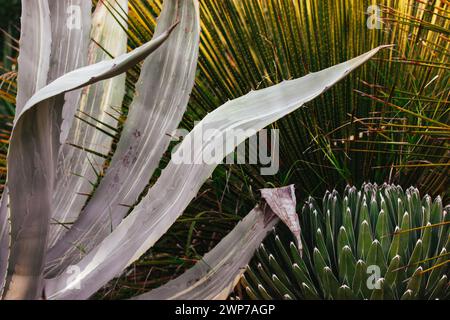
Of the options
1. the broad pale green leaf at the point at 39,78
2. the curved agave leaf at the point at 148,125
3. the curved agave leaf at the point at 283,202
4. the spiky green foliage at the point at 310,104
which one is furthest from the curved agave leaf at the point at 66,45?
the curved agave leaf at the point at 283,202

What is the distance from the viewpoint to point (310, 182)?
2.10 metres

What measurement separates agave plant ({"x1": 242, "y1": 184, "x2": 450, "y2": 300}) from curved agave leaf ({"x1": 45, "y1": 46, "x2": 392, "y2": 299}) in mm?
286

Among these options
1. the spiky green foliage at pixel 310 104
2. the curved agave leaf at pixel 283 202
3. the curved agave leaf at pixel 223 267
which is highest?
the spiky green foliage at pixel 310 104

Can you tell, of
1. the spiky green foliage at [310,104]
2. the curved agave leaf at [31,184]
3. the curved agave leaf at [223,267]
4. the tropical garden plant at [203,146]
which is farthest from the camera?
the spiky green foliage at [310,104]

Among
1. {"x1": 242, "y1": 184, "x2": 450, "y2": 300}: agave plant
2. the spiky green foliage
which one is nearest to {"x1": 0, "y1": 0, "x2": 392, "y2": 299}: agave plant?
{"x1": 242, "y1": 184, "x2": 450, "y2": 300}: agave plant

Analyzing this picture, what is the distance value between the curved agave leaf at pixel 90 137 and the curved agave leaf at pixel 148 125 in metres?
0.09

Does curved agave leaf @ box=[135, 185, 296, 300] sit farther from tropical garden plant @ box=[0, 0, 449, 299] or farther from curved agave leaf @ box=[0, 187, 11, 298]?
curved agave leaf @ box=[0, 187, 11, 298]

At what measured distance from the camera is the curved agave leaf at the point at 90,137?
1.84 meters


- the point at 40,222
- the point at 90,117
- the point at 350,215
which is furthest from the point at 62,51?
the point at 350,215

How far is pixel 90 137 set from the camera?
6.52ft

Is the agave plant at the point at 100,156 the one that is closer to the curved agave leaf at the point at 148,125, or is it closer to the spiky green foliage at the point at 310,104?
the curved agave leaf at the point at 148,125

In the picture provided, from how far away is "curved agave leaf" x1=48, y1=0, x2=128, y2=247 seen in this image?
1839 millimetres

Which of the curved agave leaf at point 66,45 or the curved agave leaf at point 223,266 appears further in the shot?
the curved agave leaf at point 66,45
